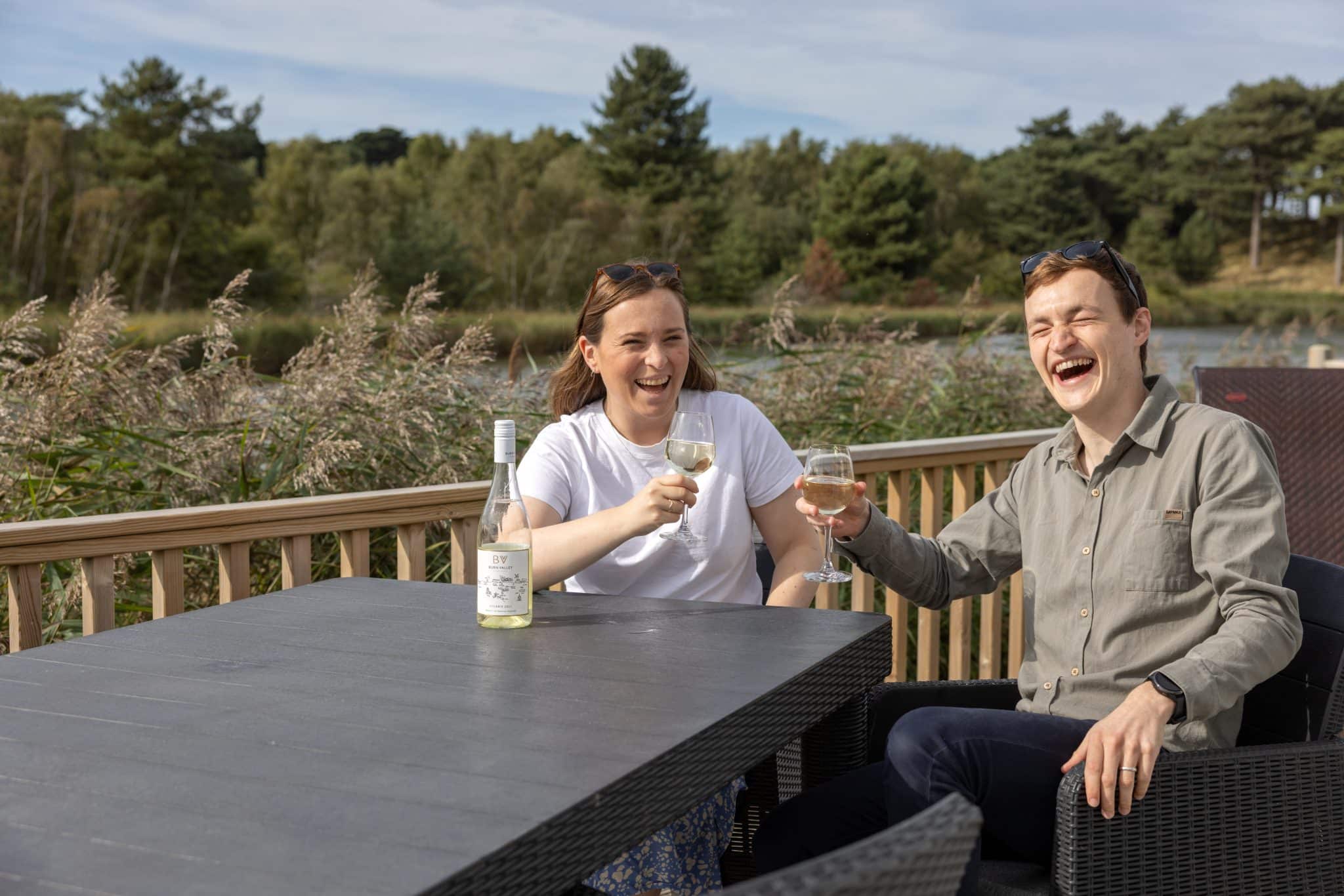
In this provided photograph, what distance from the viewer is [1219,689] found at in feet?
5.33

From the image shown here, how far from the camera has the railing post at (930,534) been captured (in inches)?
143

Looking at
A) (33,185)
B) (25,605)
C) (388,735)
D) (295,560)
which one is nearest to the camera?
(388,735)

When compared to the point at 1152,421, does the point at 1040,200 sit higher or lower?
higher

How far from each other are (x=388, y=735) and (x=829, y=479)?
88cm

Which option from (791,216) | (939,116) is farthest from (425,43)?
(939,116)

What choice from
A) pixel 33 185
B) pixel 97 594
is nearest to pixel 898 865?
pixel 97 594

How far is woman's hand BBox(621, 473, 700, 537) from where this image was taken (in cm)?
195

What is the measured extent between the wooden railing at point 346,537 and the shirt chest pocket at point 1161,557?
0.92m

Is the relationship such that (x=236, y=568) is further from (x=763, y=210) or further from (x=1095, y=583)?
(x=763, y=210)

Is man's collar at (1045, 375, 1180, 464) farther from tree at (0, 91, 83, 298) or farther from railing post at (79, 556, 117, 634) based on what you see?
tree at (0, 91, 83, 298)

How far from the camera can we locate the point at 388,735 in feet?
4.39

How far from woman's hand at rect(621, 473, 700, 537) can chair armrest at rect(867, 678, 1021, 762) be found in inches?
19.0

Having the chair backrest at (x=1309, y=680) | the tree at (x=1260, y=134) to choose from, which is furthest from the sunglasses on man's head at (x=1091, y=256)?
the tree at (x=1260, y=134)

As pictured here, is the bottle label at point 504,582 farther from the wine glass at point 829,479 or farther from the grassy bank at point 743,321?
the grassy bank at point 743,321
